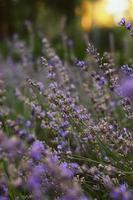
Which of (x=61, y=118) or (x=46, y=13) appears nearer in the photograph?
(x=61, y=118)

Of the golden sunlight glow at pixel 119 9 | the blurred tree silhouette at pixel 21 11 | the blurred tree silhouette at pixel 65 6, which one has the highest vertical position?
the blurred tree silhouette at pixel 65 6

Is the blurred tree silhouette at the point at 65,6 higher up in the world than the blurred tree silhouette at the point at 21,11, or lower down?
higher up

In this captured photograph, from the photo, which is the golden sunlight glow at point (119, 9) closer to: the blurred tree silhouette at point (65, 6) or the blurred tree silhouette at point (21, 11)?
the blurred tree silhouette at point (21, 11)

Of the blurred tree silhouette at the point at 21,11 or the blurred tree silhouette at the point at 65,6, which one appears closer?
the blurred tree silhouette at the point at 21,11

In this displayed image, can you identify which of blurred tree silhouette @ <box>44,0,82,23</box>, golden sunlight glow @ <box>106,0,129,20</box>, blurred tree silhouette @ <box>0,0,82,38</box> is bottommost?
golden sunlight glow @ <box>106,0,129,20</box>

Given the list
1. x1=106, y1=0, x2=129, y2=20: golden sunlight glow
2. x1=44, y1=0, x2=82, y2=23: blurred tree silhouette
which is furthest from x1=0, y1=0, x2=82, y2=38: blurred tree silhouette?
x1=106, y1=0, x2=129, y2=20: golden sunlight glow

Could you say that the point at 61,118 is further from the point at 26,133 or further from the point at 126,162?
the point at 26,133

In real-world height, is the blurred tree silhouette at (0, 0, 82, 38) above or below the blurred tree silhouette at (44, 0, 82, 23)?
below

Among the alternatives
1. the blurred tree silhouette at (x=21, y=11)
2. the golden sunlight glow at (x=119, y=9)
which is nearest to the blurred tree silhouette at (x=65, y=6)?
the blurred tree silhouette at (x=21, y=11)

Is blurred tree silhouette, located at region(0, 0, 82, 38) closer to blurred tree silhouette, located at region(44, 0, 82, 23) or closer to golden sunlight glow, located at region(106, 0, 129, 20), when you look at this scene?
blurred tree silhouette, located at region(44, 0, 82, 23)

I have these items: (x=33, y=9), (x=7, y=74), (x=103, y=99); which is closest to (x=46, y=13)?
(x=33, y=9)

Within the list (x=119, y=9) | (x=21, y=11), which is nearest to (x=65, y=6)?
(x=21, y=11)
